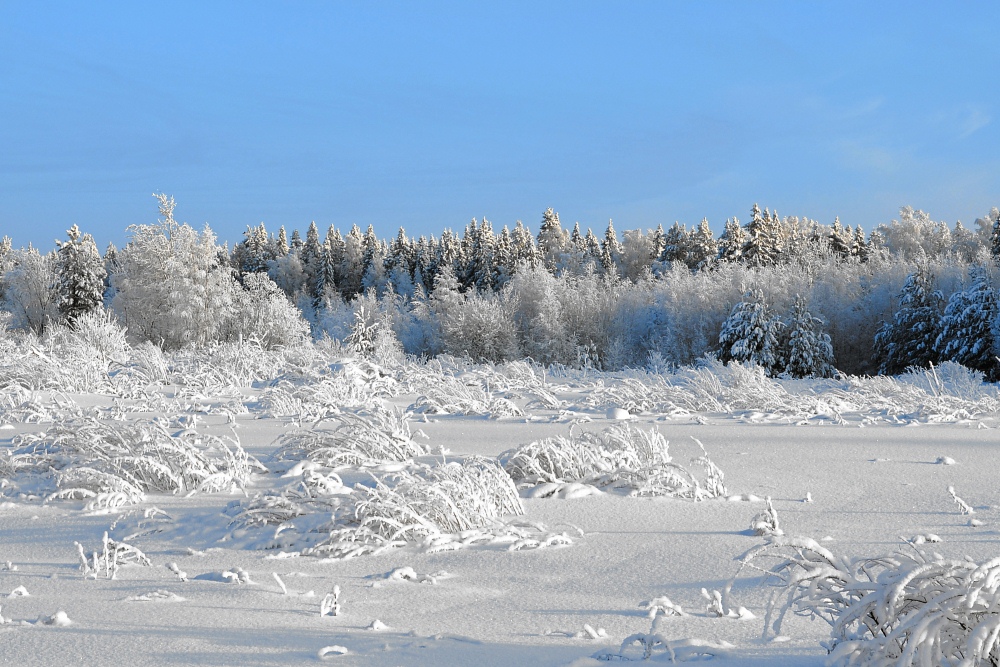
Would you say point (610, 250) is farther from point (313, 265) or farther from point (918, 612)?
point (918, 612)

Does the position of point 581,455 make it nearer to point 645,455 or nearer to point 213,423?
point 645,455

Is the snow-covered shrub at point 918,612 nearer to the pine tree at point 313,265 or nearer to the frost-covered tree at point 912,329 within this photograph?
the frost-covered tree at point 912,329

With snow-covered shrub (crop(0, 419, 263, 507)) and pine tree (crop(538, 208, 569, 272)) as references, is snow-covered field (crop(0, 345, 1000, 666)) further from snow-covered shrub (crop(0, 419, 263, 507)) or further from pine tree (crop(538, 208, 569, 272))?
pine tree (crop(538, 208, 569, 272))

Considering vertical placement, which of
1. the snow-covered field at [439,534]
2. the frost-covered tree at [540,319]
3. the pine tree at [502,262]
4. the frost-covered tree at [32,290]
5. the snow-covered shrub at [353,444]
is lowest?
the snow-covered field at [439,534]

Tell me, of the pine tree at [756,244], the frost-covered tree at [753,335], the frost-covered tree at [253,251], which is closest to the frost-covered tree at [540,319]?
the frost-covered tree at [753,335]

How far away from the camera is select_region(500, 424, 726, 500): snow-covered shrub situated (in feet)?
13.9

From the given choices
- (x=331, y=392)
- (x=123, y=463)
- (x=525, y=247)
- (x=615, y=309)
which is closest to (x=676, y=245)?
(x=525, y=247)

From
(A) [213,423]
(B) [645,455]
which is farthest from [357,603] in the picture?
(A) [213,423]

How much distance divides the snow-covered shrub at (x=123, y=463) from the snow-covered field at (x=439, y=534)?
0.02 meters

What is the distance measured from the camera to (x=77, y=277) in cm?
4338

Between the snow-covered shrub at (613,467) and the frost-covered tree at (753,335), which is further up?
the frost-covered tree at (753,335)

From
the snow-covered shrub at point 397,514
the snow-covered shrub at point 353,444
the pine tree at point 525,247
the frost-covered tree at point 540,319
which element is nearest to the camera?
the snow-covered shrub at point 397,514

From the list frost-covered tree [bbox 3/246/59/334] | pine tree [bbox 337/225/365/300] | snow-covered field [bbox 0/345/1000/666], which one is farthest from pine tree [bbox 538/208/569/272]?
snow-covered field [bbox 0/345/1000/666]

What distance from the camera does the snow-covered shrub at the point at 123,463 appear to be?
4.30m
